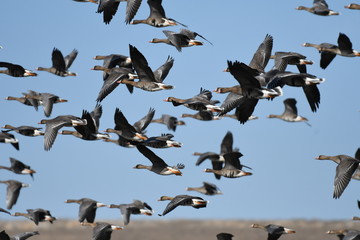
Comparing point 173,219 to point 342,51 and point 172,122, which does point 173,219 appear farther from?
point 342,51

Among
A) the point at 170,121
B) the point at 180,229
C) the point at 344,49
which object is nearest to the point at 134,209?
the point at 344,49

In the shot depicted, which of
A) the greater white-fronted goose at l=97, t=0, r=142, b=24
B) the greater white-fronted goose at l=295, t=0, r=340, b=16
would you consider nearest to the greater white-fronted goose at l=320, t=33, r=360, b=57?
the greater white-fronted goose at l=295, t=0, r=340, b=16

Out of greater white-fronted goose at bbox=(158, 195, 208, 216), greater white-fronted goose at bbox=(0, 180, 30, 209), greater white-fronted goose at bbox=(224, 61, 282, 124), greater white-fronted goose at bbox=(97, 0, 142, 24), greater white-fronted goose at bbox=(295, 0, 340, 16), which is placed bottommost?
greater white-fronted goose at bbox=(0, 180, 30, 209)

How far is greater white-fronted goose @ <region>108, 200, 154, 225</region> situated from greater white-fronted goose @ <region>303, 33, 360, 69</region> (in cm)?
641

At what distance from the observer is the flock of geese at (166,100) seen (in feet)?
63.9

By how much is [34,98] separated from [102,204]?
454 cm

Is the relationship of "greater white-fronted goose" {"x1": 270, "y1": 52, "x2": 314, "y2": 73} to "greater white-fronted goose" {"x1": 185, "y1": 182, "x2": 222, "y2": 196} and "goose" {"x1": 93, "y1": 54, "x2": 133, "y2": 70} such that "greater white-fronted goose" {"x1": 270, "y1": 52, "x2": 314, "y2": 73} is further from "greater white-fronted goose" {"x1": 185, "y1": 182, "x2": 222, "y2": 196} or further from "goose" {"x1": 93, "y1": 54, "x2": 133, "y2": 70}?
"greater white-fronted goose" {"x1": 185, "y1": 182, "x2": 222, "y2": 196}

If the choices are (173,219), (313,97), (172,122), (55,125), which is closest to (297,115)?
(172,122)

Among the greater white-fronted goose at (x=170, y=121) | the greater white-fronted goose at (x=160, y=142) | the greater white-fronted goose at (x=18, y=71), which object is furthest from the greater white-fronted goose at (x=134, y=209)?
the greater white-fronted goose at (x=170, y=121)

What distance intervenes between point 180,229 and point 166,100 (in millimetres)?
32291

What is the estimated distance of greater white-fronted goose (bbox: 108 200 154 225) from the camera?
22547 mm

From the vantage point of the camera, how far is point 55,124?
1992cm

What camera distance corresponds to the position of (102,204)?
22516 millimetres

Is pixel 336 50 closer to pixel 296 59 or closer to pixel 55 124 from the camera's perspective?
pixel 296 59
